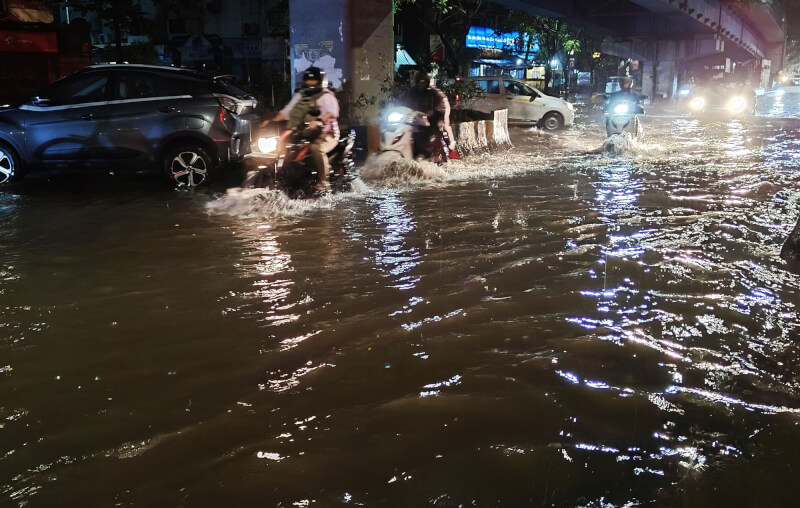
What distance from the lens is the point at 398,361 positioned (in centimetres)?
396

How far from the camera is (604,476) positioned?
280cm

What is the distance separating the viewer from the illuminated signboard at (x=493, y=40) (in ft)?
143

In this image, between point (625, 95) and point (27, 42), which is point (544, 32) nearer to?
point (625, 95)

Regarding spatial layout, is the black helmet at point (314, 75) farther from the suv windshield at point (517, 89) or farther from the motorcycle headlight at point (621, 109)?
the suv windshield at point (517, 89)

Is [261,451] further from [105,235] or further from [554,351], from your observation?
[105,235]

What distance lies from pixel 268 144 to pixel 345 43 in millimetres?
5478

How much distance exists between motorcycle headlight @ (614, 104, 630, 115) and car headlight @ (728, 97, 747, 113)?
73.3 feet

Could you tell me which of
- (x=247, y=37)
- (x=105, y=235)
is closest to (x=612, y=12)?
(x=247, y=37)

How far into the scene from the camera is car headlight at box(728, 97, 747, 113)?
112ft

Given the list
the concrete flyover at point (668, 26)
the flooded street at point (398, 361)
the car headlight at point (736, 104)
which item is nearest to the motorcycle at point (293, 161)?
the flooded street at point (398, 361)

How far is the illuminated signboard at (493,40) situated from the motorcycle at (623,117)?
96.4ft

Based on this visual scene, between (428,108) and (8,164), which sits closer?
(8,164)

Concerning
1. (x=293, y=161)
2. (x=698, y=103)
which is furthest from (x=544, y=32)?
(x=293, y=161)

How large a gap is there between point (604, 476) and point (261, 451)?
1.50m
